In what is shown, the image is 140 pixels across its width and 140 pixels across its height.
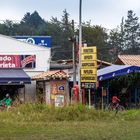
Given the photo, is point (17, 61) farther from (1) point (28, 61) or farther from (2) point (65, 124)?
(2) point (65, 124)

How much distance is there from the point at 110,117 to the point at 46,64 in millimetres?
20211

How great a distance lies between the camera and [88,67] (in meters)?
30.2

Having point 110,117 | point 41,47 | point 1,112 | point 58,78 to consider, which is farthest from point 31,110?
point 41,47

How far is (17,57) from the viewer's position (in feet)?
148

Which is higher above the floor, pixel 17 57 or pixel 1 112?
pixel 17 57

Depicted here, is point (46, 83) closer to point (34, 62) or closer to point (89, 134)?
point (34, 62)

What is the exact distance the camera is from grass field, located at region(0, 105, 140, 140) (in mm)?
17359

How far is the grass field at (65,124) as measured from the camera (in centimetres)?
1736

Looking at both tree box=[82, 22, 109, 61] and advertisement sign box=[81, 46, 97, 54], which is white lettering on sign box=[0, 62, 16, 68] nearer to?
advertisement sign box=[81, 46, 97, 54]

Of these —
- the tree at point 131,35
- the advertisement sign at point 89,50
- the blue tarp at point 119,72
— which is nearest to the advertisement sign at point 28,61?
the blue tarp at point 119,72

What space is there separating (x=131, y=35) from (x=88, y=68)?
250 ft

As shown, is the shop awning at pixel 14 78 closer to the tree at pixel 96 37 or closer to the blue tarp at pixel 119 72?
the blue tarp at pixel 119 72

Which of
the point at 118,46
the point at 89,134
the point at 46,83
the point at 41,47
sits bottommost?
the point at 89,134

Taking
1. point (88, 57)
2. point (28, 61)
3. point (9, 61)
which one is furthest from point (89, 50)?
point (28, 61)
